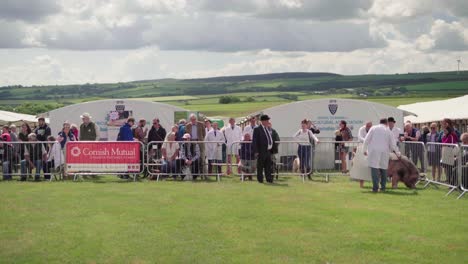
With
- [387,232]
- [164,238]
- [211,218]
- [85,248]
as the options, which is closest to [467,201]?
[387,232]

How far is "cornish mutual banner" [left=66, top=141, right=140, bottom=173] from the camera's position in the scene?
839 inches

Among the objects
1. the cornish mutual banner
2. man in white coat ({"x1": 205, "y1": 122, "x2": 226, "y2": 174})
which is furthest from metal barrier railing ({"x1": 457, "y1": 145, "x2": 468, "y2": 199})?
the cornish mutual banner

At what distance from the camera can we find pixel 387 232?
11125mm

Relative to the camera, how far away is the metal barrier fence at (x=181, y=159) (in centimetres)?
2130

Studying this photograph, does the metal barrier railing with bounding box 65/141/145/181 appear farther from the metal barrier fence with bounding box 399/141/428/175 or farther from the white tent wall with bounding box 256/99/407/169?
the white tent wall with bounding box 256/99/407/169

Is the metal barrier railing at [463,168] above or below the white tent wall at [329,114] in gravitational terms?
below

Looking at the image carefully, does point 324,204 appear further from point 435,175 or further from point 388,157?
point 435,175

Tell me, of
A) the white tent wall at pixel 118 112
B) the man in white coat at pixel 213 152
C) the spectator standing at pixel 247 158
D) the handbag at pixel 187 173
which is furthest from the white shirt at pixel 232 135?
the white tent wall at pixel 118 112

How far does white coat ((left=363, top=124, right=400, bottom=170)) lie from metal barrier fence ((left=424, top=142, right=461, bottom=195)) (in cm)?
134

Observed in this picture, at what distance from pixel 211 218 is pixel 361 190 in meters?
6.31

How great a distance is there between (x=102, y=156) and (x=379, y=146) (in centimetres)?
825

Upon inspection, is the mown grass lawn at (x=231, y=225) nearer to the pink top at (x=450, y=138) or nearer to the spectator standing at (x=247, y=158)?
the pink top at (x=450, y=138)

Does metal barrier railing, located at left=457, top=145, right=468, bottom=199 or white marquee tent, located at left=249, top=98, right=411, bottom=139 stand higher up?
white marquee tent, located at left=249, top=98, right=411, bottom=139

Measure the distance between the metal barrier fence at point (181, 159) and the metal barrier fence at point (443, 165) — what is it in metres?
5.87
